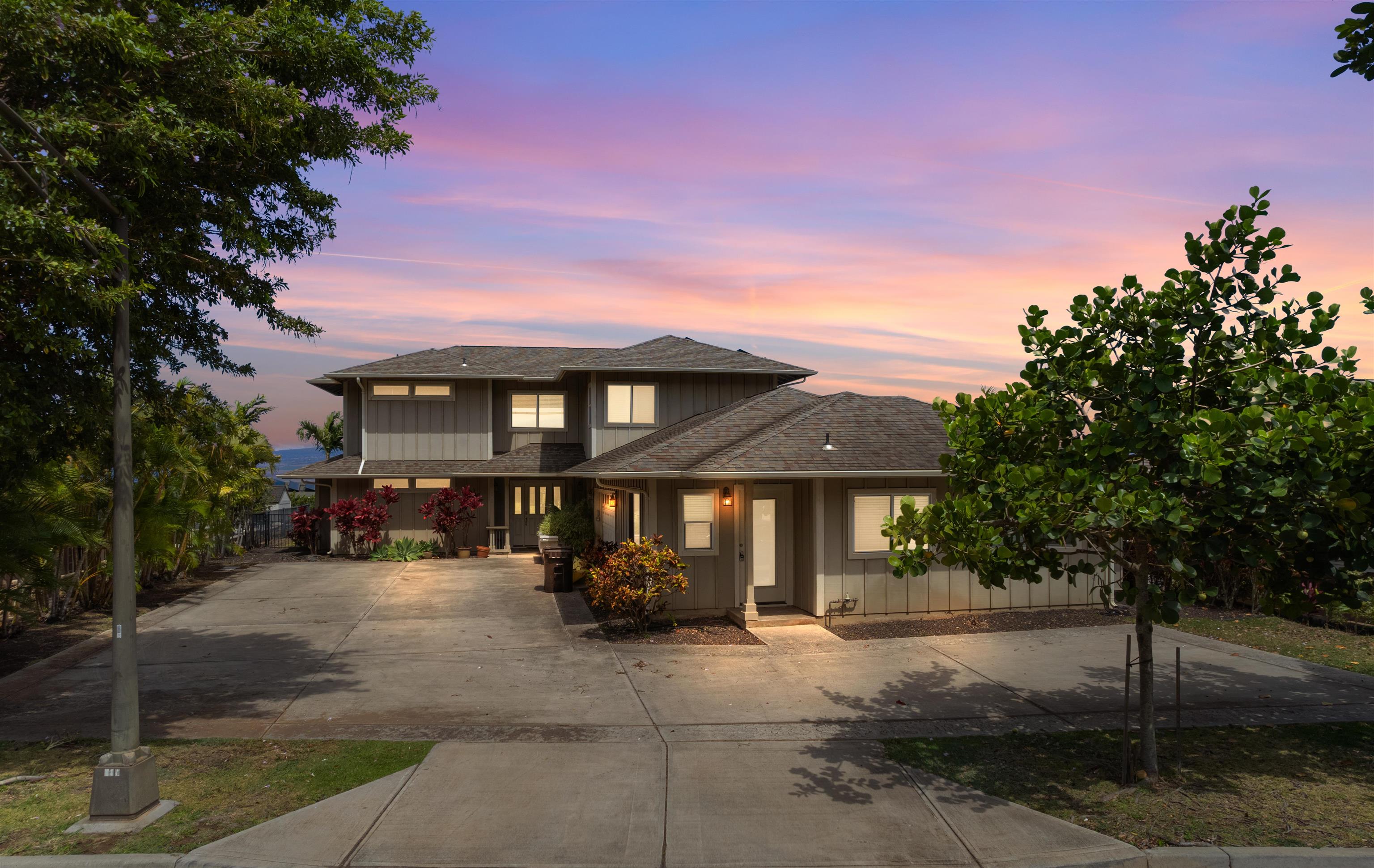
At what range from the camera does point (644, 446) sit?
682 inches

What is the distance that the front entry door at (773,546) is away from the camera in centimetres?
1481

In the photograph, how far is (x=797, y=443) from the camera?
14516mm

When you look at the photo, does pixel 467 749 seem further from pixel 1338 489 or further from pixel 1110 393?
pixel 1338 489

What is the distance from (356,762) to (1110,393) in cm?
761

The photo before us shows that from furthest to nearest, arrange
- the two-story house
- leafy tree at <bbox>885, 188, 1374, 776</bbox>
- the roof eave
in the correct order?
the two-story house → the roof eave → leafy tree at <bbox>885, 188, 1374, 776</bbox>

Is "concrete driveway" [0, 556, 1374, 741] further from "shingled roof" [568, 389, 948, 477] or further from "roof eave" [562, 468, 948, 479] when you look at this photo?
"shingled roof" [568, 389, 948, 477]

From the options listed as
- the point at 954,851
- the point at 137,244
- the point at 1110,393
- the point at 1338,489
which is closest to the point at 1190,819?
the point at 954,851

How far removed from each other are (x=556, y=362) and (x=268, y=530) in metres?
13.0

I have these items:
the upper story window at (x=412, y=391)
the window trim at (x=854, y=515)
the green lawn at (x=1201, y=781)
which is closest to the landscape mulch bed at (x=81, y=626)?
the upper story window at (x=412, y=391)

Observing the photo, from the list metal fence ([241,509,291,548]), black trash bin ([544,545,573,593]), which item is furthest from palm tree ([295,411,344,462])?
black trash bin ([544,545,573,593])

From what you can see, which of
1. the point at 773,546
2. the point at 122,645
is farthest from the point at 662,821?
the point at 773,546

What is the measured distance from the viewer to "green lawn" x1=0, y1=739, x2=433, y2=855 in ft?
20.1

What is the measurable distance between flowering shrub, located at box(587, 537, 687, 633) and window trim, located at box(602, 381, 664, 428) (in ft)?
27.8

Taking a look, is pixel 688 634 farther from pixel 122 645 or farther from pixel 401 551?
pixel 401 551
